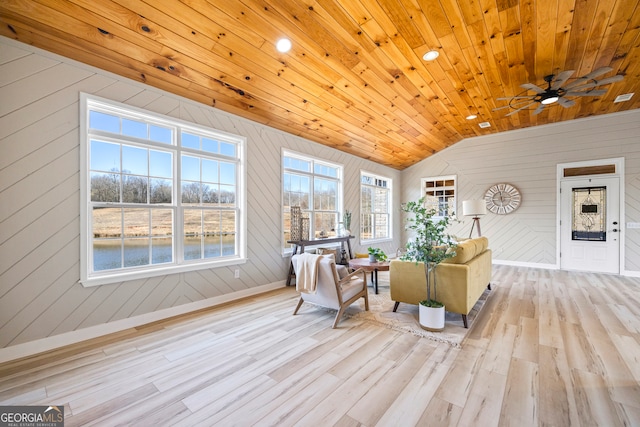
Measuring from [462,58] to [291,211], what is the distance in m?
3.32

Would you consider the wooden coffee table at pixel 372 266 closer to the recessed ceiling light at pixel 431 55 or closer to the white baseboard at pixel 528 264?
the recessed ceiling light at pixel 431 55

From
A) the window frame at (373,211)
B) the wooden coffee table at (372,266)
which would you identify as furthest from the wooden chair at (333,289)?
the window frame at (373,211)

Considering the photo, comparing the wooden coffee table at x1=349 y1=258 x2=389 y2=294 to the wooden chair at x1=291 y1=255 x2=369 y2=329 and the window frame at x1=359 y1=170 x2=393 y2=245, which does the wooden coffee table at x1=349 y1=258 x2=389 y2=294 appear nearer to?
the wooden chair at x1=291 y1=255 x2=369 y2=329

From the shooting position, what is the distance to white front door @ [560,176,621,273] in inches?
208

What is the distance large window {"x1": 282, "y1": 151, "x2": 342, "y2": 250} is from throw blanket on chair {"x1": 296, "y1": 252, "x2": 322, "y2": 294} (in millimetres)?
1641

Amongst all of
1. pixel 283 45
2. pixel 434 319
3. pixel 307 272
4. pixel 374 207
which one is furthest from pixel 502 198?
pixel 283 45

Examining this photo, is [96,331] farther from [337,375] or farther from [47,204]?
[337,375]

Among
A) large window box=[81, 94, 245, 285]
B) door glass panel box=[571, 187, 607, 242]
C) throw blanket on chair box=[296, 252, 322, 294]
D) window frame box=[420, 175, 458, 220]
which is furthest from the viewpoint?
window frame box=[420, 175, 458, 220]

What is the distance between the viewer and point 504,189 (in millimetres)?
6371

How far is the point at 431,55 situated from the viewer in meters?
3.20

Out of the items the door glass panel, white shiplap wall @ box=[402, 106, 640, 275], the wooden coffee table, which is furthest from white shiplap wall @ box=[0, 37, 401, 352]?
the door glass panel

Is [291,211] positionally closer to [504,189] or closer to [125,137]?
[125,137]

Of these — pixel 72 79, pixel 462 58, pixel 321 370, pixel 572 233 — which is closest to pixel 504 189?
pixel 572 233

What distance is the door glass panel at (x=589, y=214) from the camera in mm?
5398
